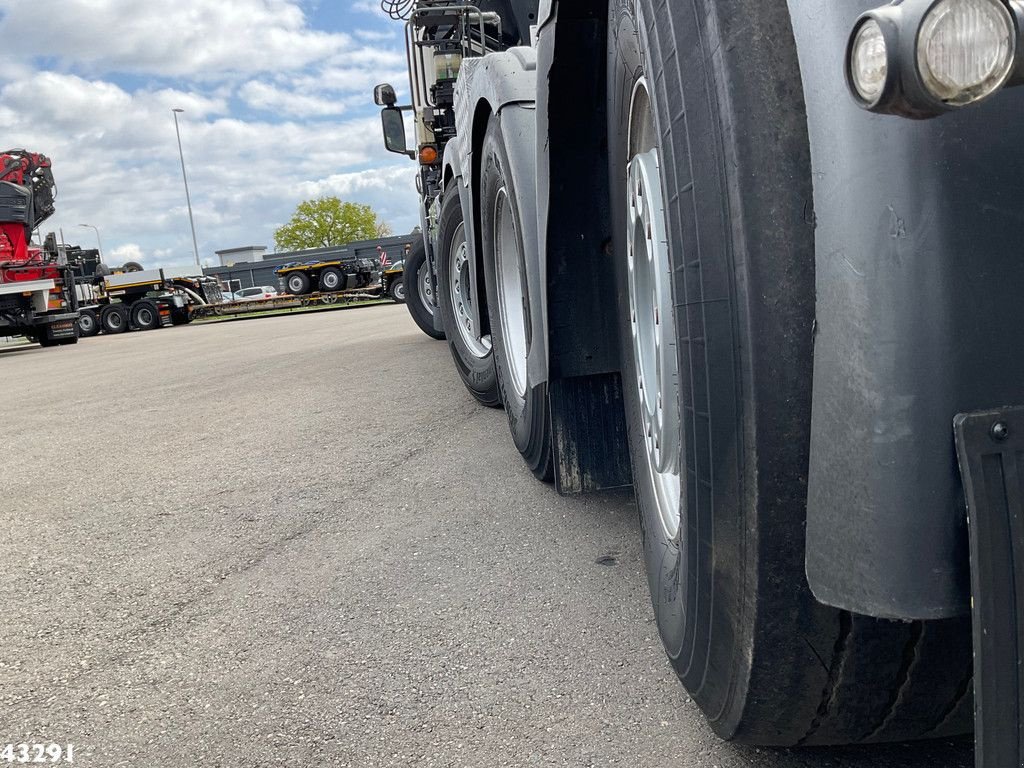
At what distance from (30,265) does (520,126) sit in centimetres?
1681

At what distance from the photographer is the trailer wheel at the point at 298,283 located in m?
27.8

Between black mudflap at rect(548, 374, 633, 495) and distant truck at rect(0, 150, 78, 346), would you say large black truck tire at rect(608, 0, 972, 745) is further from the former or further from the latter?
distant truck at rect(0, 150, 78, 346)

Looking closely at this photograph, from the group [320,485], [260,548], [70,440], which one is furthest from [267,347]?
[260,548]

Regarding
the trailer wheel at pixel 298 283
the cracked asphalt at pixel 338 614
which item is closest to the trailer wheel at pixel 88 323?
the trailer wheel at pixel 298 283

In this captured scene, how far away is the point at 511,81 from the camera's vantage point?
2.62m

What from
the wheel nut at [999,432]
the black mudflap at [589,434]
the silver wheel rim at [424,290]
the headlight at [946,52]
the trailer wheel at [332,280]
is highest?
the trailer wheel at [332,280]

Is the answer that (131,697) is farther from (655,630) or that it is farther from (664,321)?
(664,321)

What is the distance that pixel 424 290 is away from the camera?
7.93 m

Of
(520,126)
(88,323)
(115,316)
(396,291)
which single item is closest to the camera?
(520,126)

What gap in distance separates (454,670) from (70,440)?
3971 mm

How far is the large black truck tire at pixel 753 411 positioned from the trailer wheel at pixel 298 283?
2754cm

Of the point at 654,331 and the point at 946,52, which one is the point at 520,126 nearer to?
the point at 654,331

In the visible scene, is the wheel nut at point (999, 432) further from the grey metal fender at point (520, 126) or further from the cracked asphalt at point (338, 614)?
the grey metal fender at point (520, 126)

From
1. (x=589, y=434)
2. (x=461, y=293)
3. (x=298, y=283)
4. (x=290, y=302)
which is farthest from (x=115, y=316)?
(x=589, y=434)
